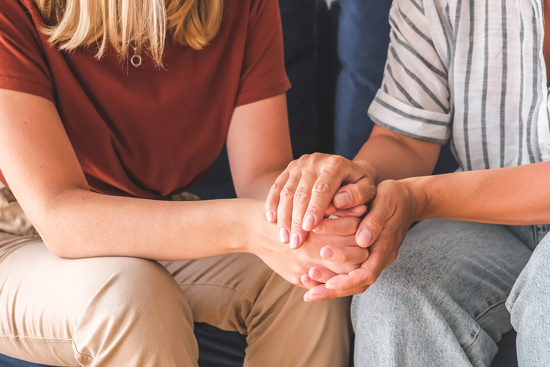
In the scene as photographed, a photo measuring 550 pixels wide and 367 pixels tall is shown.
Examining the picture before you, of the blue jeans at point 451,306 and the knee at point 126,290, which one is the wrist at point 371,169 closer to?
the blue jeans at point 451,306

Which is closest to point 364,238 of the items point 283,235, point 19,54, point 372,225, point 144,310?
point 372,225

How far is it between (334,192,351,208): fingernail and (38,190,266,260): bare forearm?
13 centimetres

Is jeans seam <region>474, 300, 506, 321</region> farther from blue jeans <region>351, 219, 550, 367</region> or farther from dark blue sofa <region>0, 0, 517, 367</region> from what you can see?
dark blue sofa <region>0, 0, 517, 367</region>

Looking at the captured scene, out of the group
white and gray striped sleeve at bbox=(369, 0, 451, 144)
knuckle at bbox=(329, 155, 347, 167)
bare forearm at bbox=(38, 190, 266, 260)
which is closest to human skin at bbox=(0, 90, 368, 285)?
bare forearm at bbox=(38, 190, 266, 260)

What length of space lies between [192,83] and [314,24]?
0.56 m

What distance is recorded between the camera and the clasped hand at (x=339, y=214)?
91 centimetres

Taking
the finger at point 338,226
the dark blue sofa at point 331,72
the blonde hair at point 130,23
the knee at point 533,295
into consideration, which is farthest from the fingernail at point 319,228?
the dark blue sofa at point 331,72

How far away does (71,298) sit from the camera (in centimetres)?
86

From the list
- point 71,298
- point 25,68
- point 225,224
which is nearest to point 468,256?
point 225,224

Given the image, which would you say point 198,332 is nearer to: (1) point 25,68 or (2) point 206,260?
(2) point 206,260

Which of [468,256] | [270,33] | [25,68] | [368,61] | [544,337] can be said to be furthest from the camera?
[368,61]

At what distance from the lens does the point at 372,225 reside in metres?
0.93

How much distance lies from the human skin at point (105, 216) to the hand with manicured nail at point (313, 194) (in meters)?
0.03

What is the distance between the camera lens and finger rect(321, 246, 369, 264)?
0.91m
